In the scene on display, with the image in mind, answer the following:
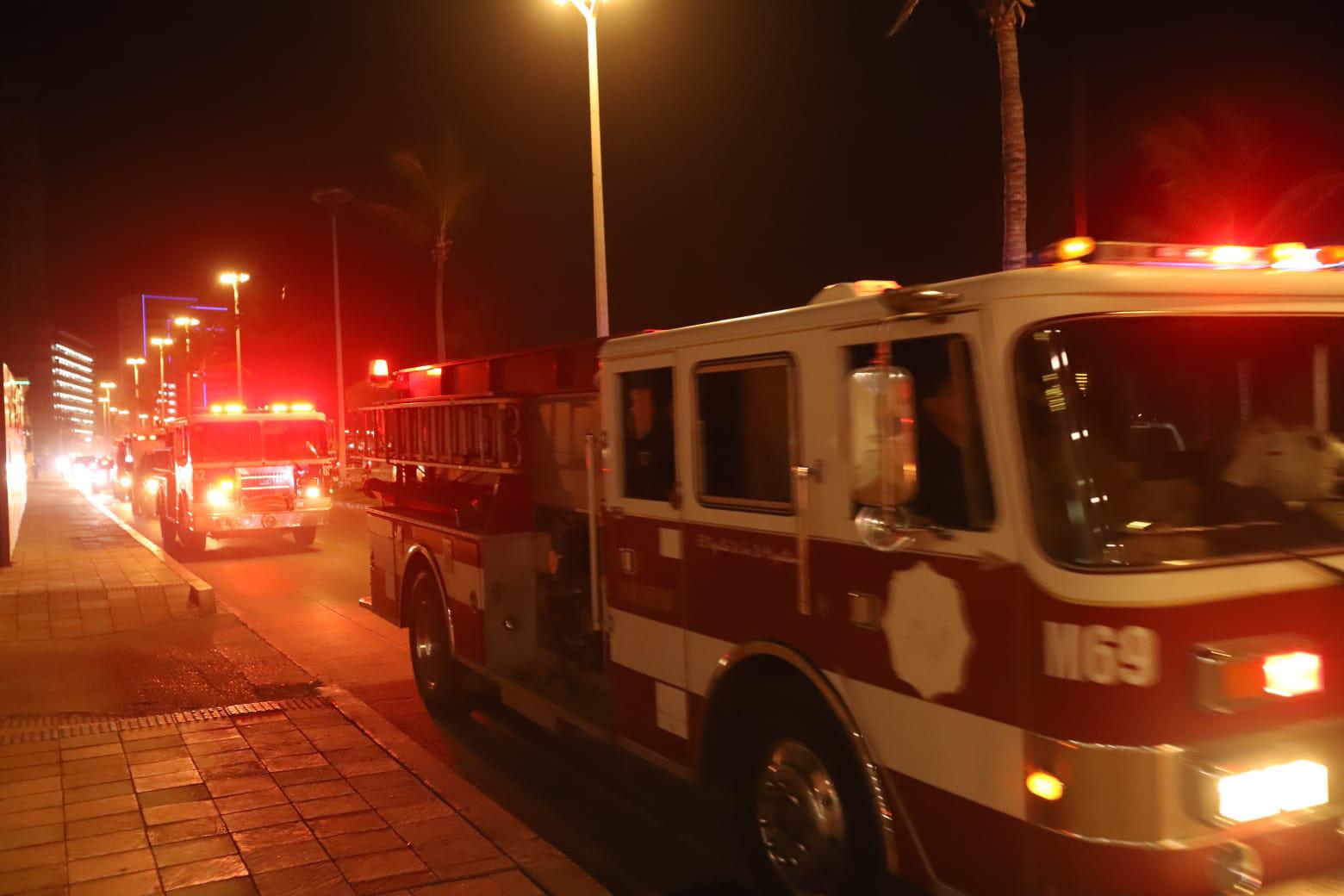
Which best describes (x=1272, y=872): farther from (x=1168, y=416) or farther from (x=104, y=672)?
(x=104, y=672)

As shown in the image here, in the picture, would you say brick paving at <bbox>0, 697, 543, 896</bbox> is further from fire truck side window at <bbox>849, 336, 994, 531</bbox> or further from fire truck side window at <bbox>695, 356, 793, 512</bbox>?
fire truck side window at <bbox>849, 336, 994, 531</bbox>

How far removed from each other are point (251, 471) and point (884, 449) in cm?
1698

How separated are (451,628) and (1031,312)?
208 inches

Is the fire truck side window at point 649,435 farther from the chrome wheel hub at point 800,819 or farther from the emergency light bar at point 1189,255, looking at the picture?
the emergency light bar at point 1189,255

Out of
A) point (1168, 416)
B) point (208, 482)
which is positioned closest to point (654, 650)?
point (1168, 416)

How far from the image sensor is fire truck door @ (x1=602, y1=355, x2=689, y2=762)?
Result: 200 inches

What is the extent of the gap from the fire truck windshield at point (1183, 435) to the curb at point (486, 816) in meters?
2.64

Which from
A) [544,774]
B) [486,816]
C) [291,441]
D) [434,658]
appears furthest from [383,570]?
[291,441]

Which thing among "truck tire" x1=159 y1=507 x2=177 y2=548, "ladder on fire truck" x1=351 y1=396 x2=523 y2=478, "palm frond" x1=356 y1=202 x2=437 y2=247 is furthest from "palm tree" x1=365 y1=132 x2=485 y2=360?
"ladder on fire truck" x1=351 y1=396 x2=523 y2=478

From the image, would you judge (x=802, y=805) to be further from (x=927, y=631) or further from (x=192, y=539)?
(x=192, y=539)

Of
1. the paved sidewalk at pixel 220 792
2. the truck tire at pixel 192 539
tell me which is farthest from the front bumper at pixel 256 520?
the paved sidewalk at pixel 220 792

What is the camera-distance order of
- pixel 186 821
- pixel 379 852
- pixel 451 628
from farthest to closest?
1. pixel 451 628
2. pixel 186 821
3. pixel 379 852

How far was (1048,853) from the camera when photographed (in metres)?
3.24

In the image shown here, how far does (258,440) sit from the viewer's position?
1884 centimetres
